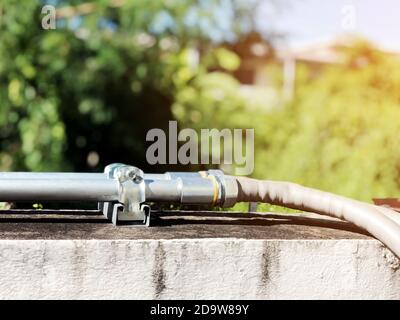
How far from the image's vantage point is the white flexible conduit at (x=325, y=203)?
1.95 meters

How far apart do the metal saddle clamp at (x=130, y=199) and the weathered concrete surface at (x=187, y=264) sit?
48 millimetres

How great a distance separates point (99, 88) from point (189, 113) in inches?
29.6

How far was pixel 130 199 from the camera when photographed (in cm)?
205

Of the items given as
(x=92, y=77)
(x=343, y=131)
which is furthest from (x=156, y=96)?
(x=343, y=131)

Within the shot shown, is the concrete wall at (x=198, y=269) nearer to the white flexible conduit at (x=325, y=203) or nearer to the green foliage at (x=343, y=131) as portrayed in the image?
the white flexible conduit at (x=325, y=203)

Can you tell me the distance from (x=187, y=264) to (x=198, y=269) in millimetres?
34

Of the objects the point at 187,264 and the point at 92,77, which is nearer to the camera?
the point at 187,264

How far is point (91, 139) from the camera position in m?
5.43

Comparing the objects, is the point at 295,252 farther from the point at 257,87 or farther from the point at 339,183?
the point at 257,87

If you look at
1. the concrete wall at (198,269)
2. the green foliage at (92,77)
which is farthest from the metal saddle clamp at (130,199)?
the green foliage at (92,77)

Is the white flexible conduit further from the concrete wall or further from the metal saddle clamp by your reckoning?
the metal saddle clamp

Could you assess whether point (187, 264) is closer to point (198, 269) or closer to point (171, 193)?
point (198, 269)

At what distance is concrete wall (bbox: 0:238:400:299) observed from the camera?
1772 mm
